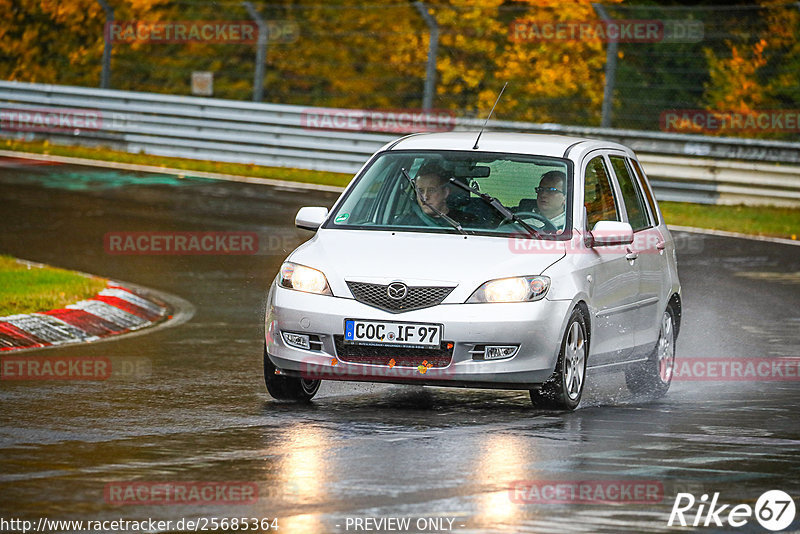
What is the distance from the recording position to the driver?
10.1 m

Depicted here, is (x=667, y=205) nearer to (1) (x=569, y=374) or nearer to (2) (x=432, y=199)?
(2) (x=432, y=199)

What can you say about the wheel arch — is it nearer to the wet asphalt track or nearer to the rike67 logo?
the wet asphalt track

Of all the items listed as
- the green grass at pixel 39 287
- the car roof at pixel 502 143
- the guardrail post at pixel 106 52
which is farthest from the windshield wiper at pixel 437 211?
the guardrail post at pixel 106 52

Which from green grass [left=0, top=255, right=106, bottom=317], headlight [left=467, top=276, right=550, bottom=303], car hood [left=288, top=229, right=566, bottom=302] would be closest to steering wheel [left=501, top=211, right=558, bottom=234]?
car hood [left=288, top=229, right=566, bottom=302]

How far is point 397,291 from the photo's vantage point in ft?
30.0

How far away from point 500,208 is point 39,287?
17.9 feet

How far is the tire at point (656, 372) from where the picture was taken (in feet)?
35.9

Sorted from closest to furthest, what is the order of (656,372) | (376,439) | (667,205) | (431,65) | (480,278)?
(376,439) < (480,278) < (656,372) < (667,205) < (431,65)

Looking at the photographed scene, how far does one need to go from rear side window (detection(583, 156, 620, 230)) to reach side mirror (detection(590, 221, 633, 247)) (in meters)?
0.31

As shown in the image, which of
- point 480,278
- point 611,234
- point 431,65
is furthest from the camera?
point 431,65

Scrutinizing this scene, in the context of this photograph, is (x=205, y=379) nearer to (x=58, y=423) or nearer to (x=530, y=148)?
(x=58, y=423)

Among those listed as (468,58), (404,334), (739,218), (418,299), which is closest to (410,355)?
(404,334)

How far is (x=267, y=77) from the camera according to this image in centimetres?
3478

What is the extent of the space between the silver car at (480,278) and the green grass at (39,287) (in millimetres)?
3518
